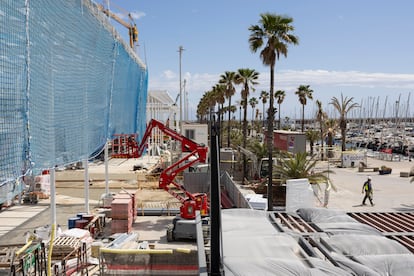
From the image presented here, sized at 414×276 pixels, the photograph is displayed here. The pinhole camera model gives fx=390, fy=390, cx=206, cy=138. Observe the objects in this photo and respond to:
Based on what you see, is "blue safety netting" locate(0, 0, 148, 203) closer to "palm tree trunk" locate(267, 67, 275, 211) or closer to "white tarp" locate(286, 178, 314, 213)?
"palm tree trunk" locate(267, 67, 275, 211)

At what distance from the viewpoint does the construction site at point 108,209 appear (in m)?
6.57

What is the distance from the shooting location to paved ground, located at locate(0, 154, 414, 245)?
17.3m

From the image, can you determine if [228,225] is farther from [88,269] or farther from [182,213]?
[182,213]

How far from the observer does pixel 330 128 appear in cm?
5509

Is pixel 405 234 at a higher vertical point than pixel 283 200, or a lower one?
higher

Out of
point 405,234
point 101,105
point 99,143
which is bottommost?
point 405,234

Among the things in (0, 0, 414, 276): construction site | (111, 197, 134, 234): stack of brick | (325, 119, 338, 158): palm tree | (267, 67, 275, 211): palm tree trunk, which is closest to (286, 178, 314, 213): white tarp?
(0, 0, 414, 276): construction site

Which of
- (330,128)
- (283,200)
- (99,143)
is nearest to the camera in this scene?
(99,143)

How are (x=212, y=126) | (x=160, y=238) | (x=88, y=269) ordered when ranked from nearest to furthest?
(x=212, y=126)
(x=88, y=269)
(x=160, y=238)

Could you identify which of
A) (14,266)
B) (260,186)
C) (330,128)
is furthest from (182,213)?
(330,128)

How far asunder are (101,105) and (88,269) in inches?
313

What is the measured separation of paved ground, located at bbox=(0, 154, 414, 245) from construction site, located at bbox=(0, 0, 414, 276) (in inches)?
5.9

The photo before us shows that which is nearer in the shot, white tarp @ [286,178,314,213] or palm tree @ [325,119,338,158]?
white tarp @ [286,178,314,213]

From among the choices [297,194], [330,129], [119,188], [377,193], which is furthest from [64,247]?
[330,129]
